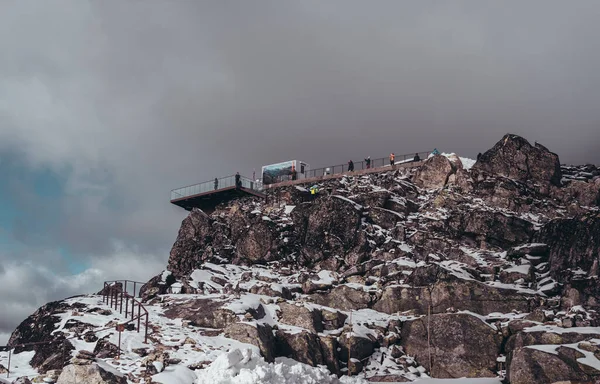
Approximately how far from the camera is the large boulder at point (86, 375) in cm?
2836

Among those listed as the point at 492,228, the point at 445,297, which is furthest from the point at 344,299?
the point at 492,228

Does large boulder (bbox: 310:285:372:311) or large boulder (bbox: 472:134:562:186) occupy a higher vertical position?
large boulder (bbox: 472:134:562:186)

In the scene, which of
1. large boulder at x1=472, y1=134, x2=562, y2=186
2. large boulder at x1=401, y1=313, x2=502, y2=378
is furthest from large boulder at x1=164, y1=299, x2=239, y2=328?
large boulder at x1=472, y1=134, x2=562, y2=186

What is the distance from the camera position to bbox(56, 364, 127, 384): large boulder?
2836 cm

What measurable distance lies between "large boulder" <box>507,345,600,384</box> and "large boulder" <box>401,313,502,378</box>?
3.50 meters

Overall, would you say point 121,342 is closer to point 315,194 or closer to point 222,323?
point 222,323

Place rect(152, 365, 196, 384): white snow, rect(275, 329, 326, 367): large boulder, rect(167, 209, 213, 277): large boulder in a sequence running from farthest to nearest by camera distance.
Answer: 1. rect(167, 209, 213, 277): large boulder
2. rect(275, 329, 326, 367): large boulder
3. rect(152, 365, 196, 384): white snow

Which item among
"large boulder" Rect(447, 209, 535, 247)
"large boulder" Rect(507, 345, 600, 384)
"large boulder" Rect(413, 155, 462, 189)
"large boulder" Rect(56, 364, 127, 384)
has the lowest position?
"large boulder" Rect(507, 345, 600, 384)

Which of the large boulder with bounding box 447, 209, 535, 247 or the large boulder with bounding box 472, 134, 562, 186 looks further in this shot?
the large boulder with bounding box 472, 134, 562, 186

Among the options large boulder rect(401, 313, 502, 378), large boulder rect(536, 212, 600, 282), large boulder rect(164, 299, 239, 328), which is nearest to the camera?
large boulder rect(164, 299, 239, 328)

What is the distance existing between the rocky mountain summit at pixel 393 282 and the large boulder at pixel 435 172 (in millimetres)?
150

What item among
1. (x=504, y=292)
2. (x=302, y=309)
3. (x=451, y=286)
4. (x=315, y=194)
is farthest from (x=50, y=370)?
(x=315, y=194)

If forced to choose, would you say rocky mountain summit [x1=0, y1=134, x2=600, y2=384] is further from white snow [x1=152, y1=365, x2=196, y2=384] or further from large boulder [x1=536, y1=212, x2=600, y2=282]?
white snow [x1=152, y1=365, x2=196, y2=384]

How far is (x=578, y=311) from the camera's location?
41.7 metres
